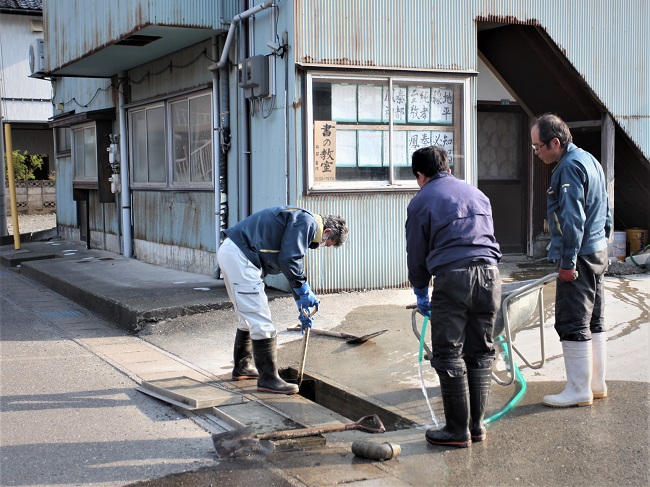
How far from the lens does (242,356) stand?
6.73 metres

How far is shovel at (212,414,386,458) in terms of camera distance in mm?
4992

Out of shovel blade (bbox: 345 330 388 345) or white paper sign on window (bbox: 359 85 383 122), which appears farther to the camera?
white paper sign on window (bbox: 359 85 383 122)

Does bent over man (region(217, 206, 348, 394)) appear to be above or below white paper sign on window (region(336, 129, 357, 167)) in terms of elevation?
below

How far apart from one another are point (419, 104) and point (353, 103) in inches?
37.9

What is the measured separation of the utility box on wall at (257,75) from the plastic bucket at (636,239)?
604 cm

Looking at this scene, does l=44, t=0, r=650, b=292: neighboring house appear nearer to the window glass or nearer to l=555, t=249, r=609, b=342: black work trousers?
the window glass

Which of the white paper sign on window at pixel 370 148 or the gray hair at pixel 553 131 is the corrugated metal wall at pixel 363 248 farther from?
the gray hair at pixel 553 131

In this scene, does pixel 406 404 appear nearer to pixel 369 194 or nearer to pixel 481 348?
pixel 481 348

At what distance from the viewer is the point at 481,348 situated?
199 inches

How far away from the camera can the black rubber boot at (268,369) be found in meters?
6.26

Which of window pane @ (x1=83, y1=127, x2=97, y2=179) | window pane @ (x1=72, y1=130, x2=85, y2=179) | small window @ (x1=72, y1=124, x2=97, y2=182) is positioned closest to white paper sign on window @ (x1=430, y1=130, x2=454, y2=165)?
small window @ (x1=72, y1=124, x2=97, y2=182)

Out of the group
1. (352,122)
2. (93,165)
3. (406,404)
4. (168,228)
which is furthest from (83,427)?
(93,165)

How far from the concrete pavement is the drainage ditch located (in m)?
0.01

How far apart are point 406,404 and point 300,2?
5374 mm
